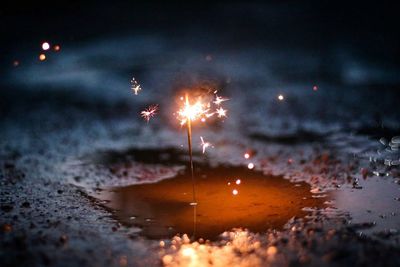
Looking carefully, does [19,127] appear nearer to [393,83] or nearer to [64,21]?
[64,21]

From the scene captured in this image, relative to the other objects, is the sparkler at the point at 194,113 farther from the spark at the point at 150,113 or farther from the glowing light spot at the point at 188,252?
the glowing light spot at the point at 188,252

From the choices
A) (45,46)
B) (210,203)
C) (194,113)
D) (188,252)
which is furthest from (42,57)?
(188,252)

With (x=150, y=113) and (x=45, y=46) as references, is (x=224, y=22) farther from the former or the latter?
(x=45, y=46)

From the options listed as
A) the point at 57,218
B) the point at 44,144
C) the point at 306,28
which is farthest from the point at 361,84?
the point at 57,218

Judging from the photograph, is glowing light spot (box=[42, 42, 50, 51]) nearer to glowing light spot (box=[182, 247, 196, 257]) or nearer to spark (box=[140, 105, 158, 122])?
spark (box=[140, 105, 158, 122])

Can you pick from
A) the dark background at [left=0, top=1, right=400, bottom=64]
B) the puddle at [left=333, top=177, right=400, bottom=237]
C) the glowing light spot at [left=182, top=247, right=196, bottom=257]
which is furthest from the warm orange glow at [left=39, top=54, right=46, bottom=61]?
the glowing light spot at [left=182, top=247, right=196, bottom=257]

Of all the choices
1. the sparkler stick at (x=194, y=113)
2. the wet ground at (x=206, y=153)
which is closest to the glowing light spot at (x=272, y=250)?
the wet ground at (x=206, y=153)
